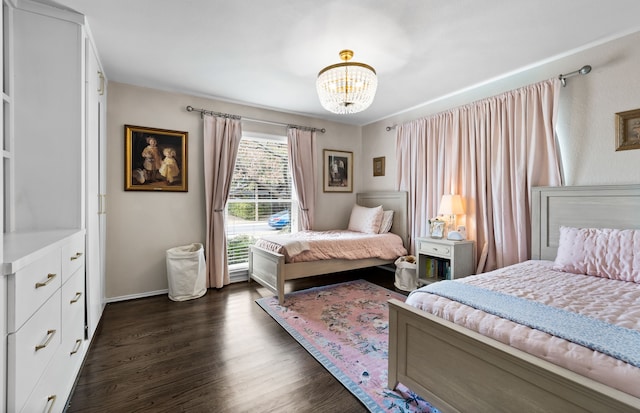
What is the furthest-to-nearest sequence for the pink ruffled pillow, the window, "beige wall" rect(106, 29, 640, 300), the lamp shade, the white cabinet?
the window
the lamp shade
"beige wall" rect(106, 29, 640, 300)
the white cabinet
the pink ruffled pillow

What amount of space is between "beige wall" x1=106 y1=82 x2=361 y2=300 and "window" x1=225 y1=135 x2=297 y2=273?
0.45 m

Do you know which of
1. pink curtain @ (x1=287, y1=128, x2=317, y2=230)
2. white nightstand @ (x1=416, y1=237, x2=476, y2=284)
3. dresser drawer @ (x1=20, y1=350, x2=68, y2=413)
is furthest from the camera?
pink curtain @ (x1=287, y1=128, x2=317, y2=230)

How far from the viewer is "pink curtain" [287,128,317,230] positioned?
4.32 m

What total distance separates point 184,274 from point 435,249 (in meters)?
2.84

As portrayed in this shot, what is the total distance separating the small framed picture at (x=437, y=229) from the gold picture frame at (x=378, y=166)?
1447 millimetres

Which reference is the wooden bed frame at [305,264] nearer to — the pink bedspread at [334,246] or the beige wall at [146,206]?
the pink bedspread at [334,246]

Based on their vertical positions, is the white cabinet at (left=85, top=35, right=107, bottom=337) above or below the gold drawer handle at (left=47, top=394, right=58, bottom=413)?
above

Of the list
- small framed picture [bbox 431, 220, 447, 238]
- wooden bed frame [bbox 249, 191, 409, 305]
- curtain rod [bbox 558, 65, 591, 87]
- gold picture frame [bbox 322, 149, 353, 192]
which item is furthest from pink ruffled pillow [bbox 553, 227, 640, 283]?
gold picture frame [bbox 322, 149, 353, 192]

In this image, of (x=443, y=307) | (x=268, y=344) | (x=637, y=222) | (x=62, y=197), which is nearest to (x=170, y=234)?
(x=62, y=197)

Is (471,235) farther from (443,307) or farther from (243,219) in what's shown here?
(243,219)

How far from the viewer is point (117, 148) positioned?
127 inches

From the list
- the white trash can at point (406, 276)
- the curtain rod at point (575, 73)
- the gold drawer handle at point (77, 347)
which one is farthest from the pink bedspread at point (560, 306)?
the gold drawer handle at point (77, 347)

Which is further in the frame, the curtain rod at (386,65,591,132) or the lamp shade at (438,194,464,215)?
the lamp shade at (438,194,464,215)

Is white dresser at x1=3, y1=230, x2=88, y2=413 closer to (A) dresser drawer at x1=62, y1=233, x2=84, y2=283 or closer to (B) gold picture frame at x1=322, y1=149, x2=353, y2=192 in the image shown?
(A) dresser drawer at x1=62, y1=233, x2=84, y2=283
